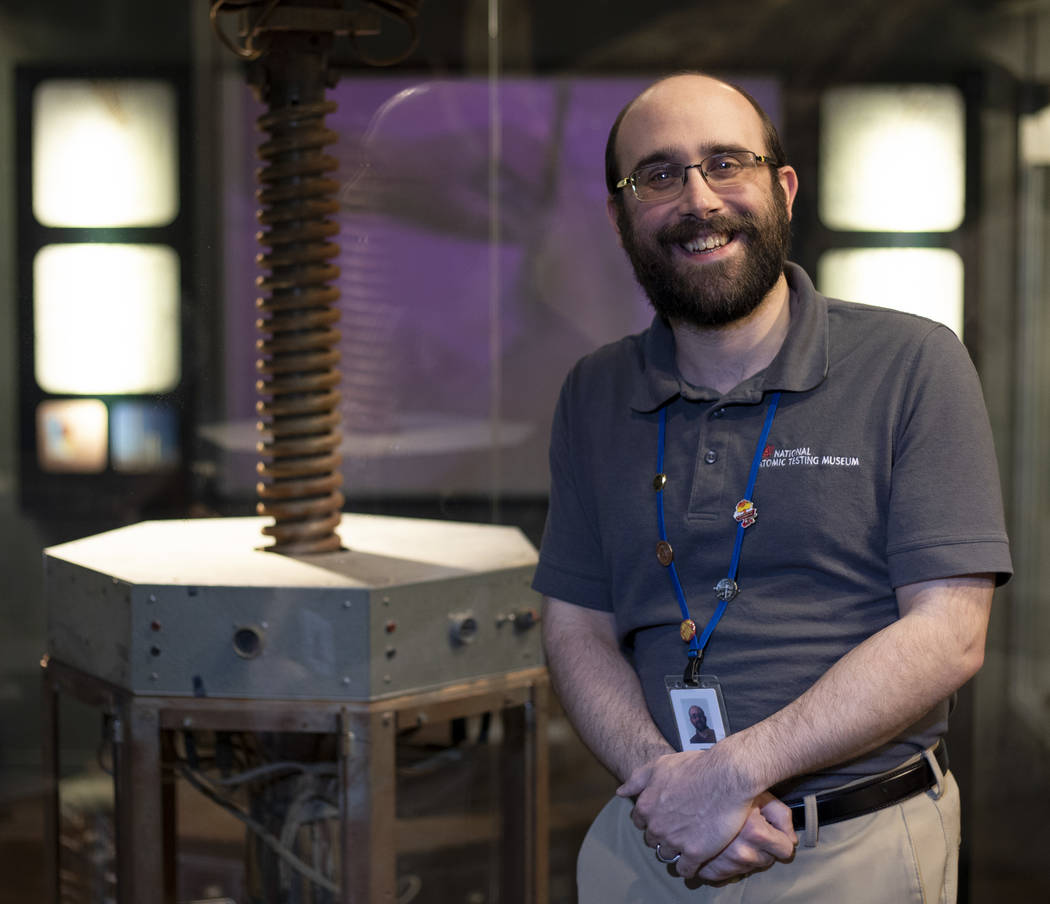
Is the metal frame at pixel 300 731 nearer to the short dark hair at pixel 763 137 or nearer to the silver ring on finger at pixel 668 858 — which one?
the silver ring on finger at pixel 668 858

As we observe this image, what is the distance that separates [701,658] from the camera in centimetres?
120

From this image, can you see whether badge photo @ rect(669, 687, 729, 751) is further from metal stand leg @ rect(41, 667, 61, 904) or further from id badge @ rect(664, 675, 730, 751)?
metal stand leg @ rect(41, 667, 61, 904)

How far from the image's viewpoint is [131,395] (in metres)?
1.82

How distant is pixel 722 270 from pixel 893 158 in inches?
27.8

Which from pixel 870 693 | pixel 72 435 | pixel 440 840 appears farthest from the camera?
pixel 440 840

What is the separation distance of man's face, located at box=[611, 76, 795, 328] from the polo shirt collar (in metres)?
0.04

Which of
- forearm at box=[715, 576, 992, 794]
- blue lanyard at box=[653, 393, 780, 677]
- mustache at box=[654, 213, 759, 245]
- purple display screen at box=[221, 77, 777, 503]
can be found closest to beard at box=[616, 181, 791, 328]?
mustache at box=[654, 213, 759, 245]

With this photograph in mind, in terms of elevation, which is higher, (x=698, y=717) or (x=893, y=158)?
(x=893, y=158)

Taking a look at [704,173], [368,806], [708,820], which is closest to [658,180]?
[704,173]

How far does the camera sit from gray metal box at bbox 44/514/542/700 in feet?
4.93

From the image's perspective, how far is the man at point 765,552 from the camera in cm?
109

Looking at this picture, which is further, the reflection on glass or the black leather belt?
the reflection on glass

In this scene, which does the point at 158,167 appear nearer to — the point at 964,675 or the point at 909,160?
the point at 909,160

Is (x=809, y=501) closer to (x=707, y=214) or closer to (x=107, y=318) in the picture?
(x=707, y=214)
